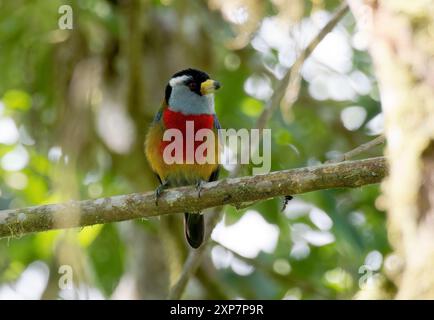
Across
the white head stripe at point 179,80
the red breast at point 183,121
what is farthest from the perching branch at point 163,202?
the white head stripe at point 179,80

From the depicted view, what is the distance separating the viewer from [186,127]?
4.80 m

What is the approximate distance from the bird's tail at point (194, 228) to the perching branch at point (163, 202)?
4.24 ft

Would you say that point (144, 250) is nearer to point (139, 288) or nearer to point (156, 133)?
point (139, 288)

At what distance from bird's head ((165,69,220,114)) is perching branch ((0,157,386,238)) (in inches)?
52.3

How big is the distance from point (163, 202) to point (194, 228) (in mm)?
1482

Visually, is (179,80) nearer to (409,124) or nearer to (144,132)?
(144,132)

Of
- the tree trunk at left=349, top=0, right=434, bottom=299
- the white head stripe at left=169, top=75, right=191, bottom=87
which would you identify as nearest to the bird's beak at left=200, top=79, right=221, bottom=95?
the white head stripe at left=169, top=75, right=191, bottom=87

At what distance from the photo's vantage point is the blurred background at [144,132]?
5.28m

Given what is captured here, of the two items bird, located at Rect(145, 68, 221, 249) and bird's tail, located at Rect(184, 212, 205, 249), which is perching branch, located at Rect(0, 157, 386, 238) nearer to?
bird, located at Rect(145, 68, 221, 249)

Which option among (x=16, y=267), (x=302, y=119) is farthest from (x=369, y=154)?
(x=16, y=267)

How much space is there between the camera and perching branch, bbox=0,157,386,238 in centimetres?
307

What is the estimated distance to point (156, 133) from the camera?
4809 millimetres

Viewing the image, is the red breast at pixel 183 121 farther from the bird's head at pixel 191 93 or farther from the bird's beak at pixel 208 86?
the bird's beak at pixel 208 86

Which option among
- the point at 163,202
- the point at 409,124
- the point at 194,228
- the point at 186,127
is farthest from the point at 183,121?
the point at 409,124
